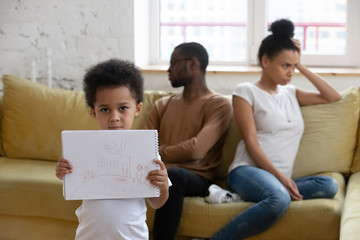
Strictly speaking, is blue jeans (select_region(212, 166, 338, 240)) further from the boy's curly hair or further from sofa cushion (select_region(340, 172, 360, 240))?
the boy's curly hair

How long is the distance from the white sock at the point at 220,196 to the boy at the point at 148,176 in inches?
32.2

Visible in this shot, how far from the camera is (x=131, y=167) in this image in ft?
5.15

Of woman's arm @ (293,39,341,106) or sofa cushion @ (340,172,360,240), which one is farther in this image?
woman's arm @ (293,39,341,106)

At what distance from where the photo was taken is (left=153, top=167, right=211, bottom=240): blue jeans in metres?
2.36

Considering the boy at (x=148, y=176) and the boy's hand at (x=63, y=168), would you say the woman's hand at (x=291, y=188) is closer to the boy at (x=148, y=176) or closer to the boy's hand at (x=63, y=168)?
the boy at (x=148, y=176)

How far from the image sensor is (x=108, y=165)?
5.14 ft

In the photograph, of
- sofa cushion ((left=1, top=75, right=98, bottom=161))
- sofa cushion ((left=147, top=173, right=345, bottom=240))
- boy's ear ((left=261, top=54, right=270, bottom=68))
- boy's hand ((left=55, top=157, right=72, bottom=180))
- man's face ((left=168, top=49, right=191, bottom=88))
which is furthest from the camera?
sofa cushion ((left=1, top=75, right=98, bottom=161))

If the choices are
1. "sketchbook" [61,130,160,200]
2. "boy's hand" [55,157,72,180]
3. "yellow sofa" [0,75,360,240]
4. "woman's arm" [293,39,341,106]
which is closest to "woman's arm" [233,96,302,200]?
"yellow sofa" [0,75,360,240]

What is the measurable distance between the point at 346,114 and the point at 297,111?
0.26 m

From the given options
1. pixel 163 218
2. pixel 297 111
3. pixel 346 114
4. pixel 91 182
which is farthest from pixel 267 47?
pixel 91 182

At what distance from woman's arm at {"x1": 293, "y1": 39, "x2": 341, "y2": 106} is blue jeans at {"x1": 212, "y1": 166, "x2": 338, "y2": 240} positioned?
0.43 metres

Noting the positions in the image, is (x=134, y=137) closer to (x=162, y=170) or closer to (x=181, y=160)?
(x=162, y=170)

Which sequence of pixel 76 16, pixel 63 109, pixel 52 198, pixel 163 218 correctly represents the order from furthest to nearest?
pixel 76 16 < pixel 63 109 < pixel 52 198 < pixel 163 218

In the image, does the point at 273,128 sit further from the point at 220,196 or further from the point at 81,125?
the point at 81,125
